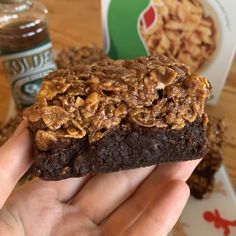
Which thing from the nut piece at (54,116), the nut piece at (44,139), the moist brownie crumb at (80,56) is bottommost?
the moist brownie crumb at (80,56)

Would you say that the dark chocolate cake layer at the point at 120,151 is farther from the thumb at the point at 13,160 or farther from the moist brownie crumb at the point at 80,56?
Answer: the moist brownie crumb at the point at 80,56

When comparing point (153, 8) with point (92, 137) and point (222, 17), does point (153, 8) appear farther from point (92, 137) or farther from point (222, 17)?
point (92, 137)

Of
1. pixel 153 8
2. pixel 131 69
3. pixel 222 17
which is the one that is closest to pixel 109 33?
pixel 153 8

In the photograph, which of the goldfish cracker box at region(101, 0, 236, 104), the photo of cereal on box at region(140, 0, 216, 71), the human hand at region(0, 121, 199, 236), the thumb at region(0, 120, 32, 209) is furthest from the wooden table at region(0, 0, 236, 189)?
the thumb at region(0, 120, 32, 209)

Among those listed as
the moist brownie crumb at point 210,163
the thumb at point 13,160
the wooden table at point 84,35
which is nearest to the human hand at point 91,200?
the thumb at point 13,160

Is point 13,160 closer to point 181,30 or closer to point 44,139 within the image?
point 44,139

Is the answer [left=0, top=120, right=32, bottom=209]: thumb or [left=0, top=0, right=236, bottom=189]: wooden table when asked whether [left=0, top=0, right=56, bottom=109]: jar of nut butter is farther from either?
[left=0, top=120, right=32, bottom=209]: thumb
